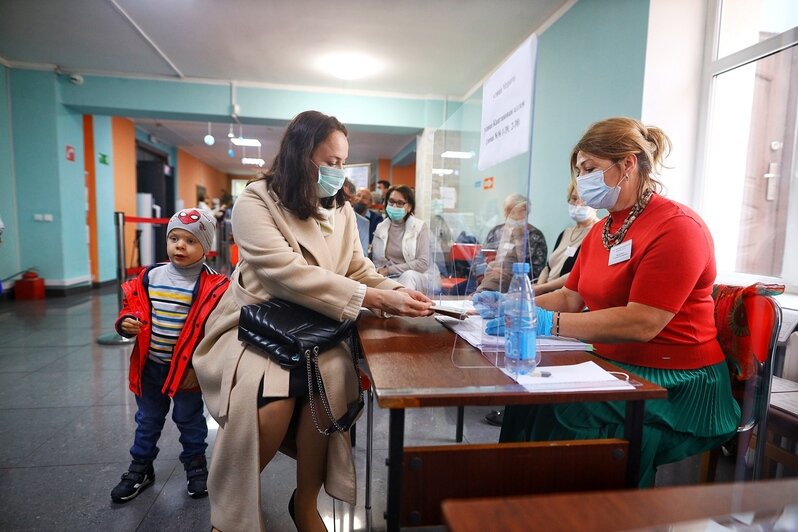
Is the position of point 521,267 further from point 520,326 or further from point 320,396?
point 320,396

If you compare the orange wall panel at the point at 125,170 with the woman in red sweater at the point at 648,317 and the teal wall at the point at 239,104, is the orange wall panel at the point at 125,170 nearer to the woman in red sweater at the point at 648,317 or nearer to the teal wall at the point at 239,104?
the teal wall at the point at 239,104

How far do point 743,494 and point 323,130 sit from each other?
1.33 m

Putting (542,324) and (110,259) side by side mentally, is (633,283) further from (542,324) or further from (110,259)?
(110,259)

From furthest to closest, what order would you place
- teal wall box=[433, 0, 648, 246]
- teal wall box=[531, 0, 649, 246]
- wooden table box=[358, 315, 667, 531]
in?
1. teal wall box=[531, 0, 649, 246]
2. teal wall box=[433, 0, 648, 246]
3. wooden table box=[358, 315, 667, 531]

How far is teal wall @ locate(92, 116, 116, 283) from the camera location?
673 centimetres

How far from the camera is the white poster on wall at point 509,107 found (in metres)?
0.98

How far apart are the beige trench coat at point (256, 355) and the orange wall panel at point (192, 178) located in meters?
11.1

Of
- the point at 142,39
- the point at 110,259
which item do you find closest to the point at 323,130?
the point at 142,39

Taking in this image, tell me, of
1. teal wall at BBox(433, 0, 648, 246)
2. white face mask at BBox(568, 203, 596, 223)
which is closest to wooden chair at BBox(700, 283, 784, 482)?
teal wall at BBox(433, 0, 648, 246)

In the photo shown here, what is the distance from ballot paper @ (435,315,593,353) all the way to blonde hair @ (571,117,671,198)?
0.50 metres

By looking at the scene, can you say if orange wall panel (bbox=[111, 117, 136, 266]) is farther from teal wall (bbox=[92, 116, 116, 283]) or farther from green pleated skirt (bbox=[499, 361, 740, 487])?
green pleated skirt (bbox=[499, 361, 740, 487])

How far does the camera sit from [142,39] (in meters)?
Result: 4.72

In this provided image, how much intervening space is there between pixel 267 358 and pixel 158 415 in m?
0.79

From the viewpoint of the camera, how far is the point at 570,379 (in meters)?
0.89
